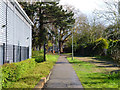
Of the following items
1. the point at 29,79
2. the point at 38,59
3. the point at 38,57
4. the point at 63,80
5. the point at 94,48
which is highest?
the point at 94,48

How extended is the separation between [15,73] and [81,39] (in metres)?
37.0

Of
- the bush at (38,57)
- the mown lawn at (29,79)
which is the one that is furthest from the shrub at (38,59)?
the mown lawn at (29,79)

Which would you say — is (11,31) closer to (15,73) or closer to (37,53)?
(15,73)

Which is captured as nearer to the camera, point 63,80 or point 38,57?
point 63,80

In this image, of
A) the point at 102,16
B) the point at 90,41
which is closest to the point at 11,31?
the point at 102,16

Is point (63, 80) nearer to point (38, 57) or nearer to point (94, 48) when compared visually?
point (38, 57)

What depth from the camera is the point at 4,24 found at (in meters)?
9.44

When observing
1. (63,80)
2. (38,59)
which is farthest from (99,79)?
(38,59)

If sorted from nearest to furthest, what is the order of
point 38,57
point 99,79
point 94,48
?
point 99,79, point 38,57, point 94,48

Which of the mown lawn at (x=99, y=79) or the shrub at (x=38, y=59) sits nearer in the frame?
the mown lawn at (x=99, y=79)

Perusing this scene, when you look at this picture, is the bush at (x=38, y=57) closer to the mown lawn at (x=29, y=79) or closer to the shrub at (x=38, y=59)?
the shrub at (x=38, y=59)

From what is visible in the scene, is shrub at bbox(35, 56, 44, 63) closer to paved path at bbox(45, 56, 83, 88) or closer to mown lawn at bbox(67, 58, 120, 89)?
paved path at bbox(45, 56, 83, 88)

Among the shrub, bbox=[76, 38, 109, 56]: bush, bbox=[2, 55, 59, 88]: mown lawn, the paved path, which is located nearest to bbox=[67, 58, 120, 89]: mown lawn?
the paved path

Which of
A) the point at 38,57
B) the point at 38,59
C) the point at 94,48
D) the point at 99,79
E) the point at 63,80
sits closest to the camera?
the point at 63,80
